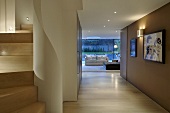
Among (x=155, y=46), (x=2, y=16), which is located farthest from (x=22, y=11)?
(x=155, y=46)

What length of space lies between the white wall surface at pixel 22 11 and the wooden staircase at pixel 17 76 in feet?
3.75

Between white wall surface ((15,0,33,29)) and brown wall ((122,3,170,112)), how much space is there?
3218 millimetres

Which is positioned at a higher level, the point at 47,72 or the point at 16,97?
the point at 47,72

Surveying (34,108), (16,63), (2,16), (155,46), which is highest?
(2,16)

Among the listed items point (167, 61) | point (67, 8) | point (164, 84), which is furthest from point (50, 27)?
point (164, 84)

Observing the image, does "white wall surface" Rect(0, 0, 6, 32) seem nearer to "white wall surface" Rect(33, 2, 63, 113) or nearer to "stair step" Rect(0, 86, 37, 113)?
"white wall surface" Rect(33, 2, 63, 113)

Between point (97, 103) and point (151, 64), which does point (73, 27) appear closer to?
point (97, 103)

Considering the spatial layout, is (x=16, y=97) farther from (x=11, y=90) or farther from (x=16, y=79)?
(x=16, y=79)

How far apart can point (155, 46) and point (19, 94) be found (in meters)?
3.20

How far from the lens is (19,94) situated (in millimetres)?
2150

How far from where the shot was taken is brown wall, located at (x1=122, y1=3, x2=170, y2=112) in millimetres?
3447

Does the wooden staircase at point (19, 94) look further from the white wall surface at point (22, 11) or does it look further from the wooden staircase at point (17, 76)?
the white wall surface at point (22, 11)

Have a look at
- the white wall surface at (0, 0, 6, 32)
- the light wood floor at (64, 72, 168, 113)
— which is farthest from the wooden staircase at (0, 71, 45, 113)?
the white wall surface at (0, 0, 6, 32)

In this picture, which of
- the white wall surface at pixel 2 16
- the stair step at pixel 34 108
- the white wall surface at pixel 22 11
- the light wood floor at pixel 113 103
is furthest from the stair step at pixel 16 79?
the white wall surface at pixel 22 11
